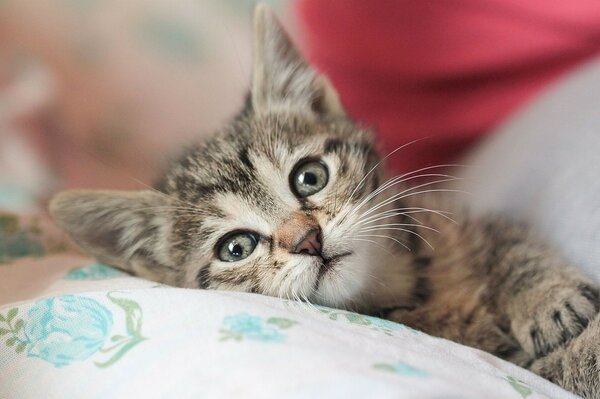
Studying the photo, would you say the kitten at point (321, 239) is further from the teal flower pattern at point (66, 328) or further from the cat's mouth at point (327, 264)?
the teal flower pattern at point (66, 328)

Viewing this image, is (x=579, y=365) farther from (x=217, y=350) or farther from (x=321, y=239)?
(x=217, y=350)

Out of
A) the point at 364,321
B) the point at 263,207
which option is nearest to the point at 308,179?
the point at 263,207

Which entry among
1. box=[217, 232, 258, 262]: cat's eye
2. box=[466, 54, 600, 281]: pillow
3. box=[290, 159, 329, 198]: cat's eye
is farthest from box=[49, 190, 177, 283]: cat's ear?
box=[466, 54, 600, 281]: pillow

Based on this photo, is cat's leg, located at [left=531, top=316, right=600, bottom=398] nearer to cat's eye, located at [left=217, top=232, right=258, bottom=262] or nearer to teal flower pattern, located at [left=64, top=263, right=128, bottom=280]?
cat's eye, located at [left=217, top=232, right=258, bottom=262]

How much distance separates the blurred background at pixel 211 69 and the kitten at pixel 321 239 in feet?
0.99

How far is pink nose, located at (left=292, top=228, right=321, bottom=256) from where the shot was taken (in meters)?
0.96

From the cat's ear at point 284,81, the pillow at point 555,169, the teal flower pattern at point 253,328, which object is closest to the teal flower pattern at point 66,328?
the teal flower pattern at point 253,328

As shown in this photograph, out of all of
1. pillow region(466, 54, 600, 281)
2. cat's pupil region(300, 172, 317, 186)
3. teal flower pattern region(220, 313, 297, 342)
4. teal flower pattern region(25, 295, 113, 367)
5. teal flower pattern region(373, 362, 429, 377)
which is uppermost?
pillow region(466, 54, 600, 281)

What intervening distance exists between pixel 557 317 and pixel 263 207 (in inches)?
20.9

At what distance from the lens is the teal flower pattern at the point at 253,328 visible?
26.3 inches

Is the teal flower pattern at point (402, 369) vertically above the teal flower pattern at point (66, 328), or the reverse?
the teal flower pattern at point (402, 369)

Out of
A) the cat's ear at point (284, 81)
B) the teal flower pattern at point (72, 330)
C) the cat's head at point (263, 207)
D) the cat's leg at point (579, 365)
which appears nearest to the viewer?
the teal flower pattern at point (72, 330)

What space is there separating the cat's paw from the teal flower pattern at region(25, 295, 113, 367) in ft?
2.28

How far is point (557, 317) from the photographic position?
3.24 ft
